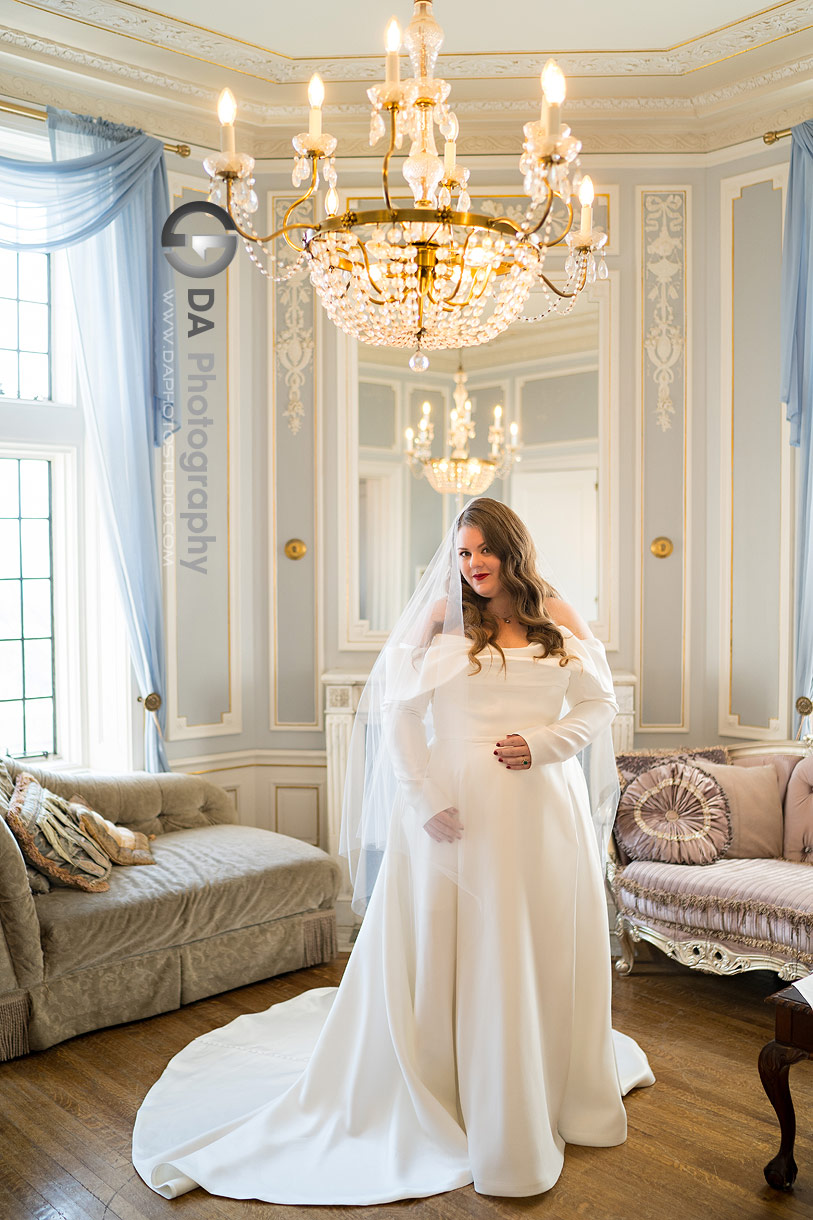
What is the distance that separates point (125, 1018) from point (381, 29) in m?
3.75

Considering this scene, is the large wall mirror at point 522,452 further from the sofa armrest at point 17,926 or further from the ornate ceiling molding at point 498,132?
the sofa armrest at point 17,926

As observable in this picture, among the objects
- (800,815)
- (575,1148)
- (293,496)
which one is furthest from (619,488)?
(575,1148)

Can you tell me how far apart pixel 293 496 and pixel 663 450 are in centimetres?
174

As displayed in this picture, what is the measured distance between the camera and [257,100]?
4480mm

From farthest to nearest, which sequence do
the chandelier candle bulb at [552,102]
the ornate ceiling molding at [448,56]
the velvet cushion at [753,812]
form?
1. the velvet cushion at [753,812]
2. the ornate ceiling molding at [448,56]
3. the chandelier candle bulb at [552,102]

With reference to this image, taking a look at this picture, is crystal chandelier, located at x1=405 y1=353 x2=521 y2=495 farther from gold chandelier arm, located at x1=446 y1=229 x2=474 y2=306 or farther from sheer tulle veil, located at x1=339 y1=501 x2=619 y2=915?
gold chandelier arm, located at x1=446 y1=229 x2=474 y2=306

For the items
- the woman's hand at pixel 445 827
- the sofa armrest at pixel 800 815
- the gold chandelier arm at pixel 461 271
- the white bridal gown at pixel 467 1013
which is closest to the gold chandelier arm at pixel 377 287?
the gold chandelier arm at pixel 461 271

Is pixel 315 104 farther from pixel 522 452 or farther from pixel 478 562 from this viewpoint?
pixel 522 452

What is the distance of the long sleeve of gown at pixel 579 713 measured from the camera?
2613mm

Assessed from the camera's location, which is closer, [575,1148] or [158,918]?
[575,1148]

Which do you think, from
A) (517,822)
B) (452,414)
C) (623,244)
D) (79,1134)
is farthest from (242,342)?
(79,1134)

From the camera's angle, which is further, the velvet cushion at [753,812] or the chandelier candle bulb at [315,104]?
the velvet cushion at [753,812]

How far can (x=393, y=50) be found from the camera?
7.62 feet

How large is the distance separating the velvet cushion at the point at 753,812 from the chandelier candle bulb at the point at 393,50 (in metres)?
2.80
